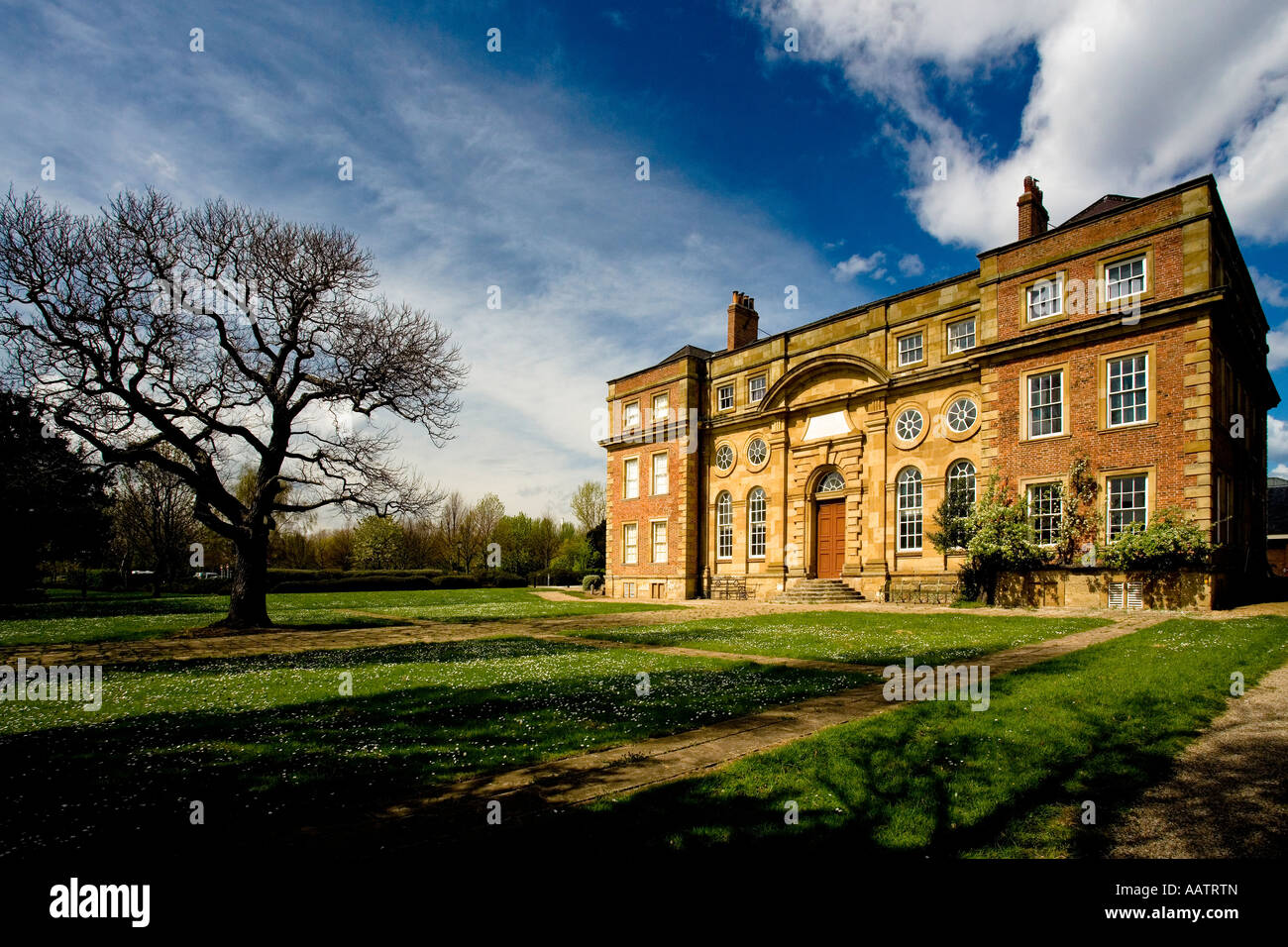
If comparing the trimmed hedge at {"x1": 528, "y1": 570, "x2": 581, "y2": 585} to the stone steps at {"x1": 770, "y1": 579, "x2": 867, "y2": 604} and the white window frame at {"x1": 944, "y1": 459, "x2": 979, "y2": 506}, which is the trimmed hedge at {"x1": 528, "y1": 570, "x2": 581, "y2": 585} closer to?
the stone steps at {"x1": 770, "y1": 579, "x2": 867, "y2": 604}

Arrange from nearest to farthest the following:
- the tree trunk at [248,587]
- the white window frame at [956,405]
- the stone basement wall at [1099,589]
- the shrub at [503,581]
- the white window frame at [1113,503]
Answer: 1. the stone basement wall at [1099,589]
2. the tree trunk at [248,587]
3. the white window frame at [1113,503]
4. the white window frame at [956,405]
5. the shrub at [503,581]

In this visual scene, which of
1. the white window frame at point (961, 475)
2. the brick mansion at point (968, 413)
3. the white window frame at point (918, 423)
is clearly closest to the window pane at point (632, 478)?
the brick mansion at point (968, 413)

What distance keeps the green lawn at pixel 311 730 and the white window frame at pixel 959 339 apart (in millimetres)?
19367

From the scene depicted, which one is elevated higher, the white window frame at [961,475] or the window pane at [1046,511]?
the white window frame at [961,475]

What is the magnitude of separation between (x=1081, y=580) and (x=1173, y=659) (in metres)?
11.4

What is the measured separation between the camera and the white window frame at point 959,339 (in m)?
25.5

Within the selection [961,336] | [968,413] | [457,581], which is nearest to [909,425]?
[968,413]

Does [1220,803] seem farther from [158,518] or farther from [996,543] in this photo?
[158,518]

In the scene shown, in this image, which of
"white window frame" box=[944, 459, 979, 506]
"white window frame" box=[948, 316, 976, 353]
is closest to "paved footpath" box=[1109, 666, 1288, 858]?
"white window frame" box=[944, 459, 979, 506]

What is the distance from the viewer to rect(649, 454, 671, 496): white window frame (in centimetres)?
3653

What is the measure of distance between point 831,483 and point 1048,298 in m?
11.0

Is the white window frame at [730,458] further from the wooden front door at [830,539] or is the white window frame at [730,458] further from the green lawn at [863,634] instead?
the green lawn at [863,634]

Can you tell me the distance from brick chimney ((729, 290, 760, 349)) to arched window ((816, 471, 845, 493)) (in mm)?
10126
